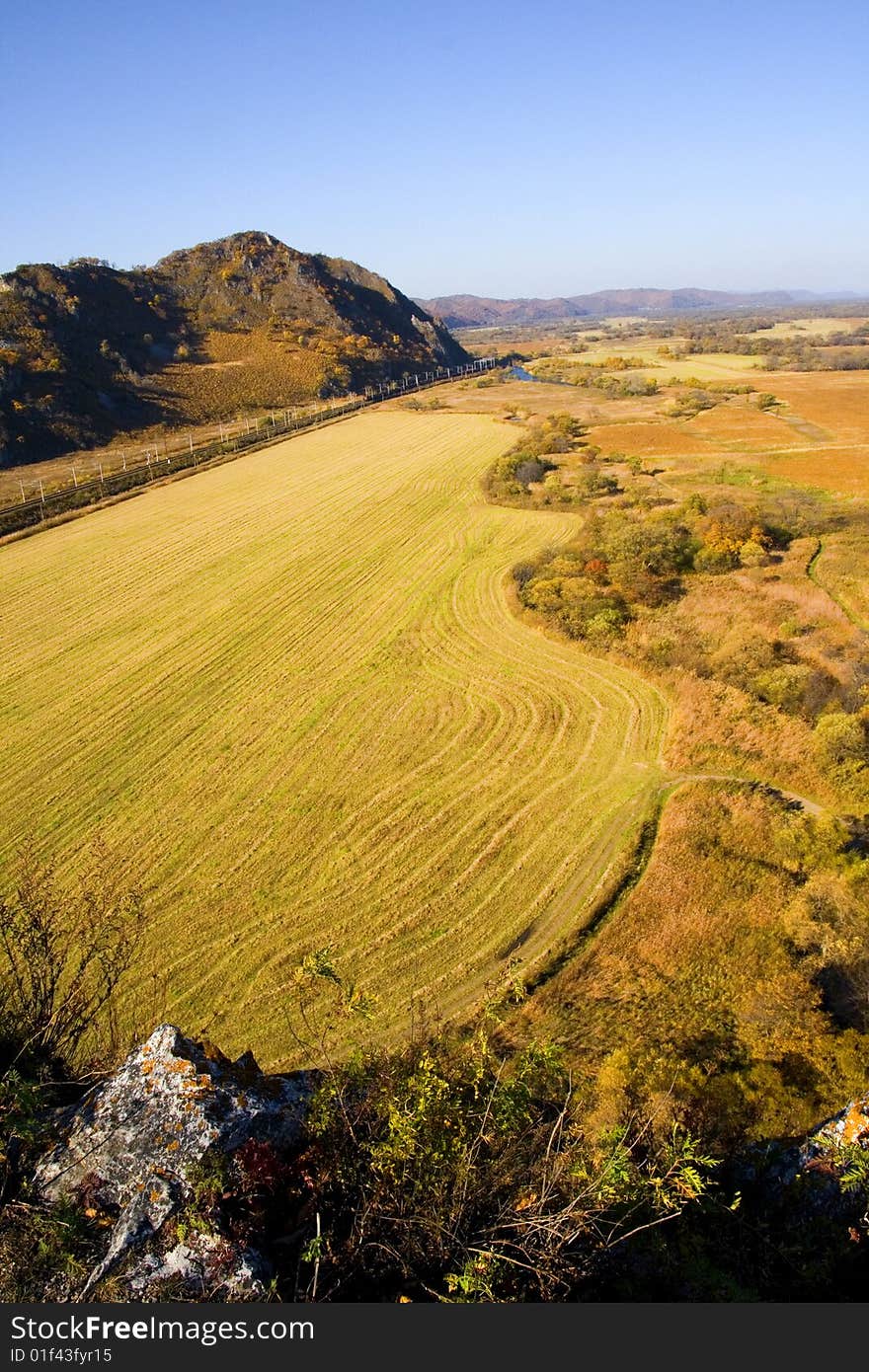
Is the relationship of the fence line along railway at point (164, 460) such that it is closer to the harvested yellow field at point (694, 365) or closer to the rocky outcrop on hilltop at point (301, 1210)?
the rocky outcrop on hilltop at point (301, 1210)

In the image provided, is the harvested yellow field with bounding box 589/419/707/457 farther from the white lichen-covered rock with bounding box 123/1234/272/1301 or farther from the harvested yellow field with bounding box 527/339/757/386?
the white lichen-covered rock with bounding box 123/1234/272/1301

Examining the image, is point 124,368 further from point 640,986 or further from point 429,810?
point 640,986

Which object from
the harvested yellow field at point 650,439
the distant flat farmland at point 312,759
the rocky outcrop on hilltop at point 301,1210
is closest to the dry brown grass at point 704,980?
the distant flat farmland at point 312,759

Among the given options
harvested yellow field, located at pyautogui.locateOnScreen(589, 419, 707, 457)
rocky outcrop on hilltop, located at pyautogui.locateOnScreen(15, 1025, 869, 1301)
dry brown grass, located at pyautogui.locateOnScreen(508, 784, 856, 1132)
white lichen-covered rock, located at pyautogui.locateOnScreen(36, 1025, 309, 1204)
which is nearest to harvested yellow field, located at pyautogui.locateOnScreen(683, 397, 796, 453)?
harvested yellow field, located at pyautogui.locateOnScreen(589, 419, 707, 457)

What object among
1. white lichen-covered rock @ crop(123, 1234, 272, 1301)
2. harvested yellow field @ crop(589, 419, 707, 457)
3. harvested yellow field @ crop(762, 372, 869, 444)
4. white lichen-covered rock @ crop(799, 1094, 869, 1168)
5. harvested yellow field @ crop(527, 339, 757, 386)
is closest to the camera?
white lichen-covered rock @ crop(123, 1234, 272, 1301)

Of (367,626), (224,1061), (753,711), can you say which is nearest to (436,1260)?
(224,1061)
